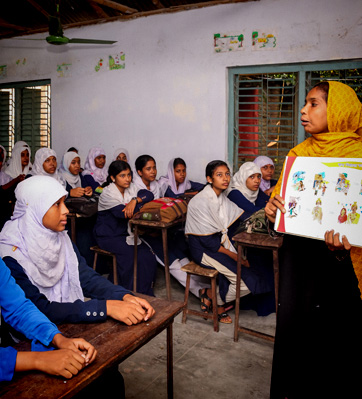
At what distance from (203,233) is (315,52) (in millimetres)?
2784

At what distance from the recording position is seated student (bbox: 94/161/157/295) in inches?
150

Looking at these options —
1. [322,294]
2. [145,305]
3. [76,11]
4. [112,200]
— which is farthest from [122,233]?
[76,11]

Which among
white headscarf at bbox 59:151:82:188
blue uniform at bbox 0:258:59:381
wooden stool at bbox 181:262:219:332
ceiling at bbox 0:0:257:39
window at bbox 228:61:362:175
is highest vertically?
ceiling at bbox 0:0:257:39

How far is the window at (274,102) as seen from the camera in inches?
182

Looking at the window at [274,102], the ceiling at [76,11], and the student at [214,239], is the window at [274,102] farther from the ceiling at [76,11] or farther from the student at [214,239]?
the student at [214,239]

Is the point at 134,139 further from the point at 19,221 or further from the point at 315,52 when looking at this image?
the point at 19,221

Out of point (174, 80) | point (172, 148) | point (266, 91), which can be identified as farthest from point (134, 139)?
point (266, 91)

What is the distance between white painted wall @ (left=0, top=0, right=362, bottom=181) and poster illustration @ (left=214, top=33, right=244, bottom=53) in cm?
7

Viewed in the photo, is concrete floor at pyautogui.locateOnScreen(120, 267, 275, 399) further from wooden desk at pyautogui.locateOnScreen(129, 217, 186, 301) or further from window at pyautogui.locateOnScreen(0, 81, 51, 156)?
window at pyautogui.locateOnScreen(0, 81, 51, 156)

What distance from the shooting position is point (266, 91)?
196 inches

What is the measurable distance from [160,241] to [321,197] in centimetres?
276

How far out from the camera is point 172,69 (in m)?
5.55

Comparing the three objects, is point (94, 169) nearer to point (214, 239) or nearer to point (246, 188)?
point (246, 188)

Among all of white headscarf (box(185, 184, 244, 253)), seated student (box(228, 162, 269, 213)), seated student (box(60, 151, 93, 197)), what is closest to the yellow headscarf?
white headscarf (box(185, 184, 244, 253))
